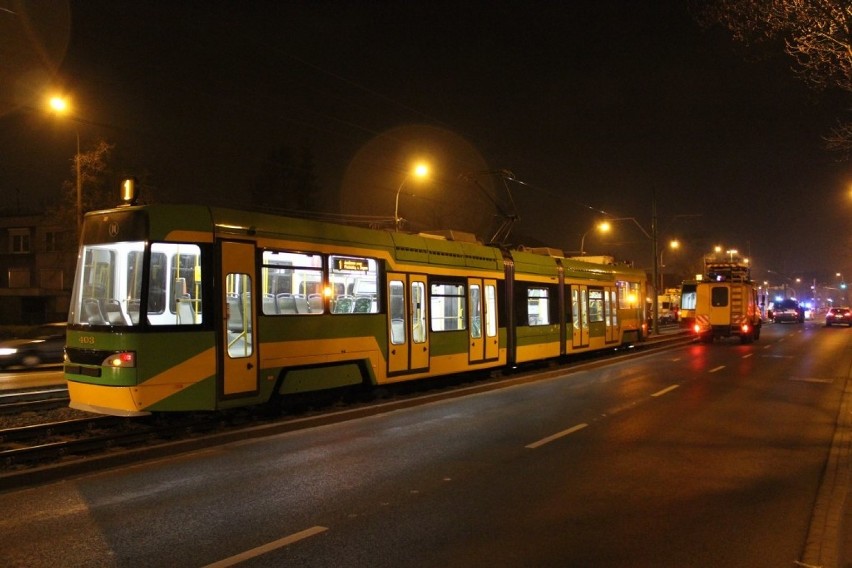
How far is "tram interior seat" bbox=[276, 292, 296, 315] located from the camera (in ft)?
36.5

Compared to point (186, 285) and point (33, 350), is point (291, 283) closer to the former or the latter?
point (186, 285)

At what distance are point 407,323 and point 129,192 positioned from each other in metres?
5.86

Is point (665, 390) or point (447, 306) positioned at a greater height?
point (447, 306)

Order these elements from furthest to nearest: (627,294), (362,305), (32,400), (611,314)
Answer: (627,294) → (611,314) → (32,400) → (362,305)

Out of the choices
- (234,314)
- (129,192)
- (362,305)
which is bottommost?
(234,314)

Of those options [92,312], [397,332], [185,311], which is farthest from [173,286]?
[397,332]

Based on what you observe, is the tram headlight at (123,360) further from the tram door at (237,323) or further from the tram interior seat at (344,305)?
the tram interior seat at (344,305)

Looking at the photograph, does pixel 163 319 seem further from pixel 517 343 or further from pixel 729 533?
pixel 517 343

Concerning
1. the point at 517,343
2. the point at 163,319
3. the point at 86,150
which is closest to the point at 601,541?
the point at 163,319

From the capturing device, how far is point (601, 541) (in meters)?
5.59

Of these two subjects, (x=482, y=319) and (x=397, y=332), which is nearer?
(x=397, y=332)

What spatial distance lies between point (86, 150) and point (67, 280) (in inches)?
Answer: 851

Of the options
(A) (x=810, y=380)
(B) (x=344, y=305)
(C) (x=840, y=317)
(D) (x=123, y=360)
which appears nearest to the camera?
(D) (x=123, y=360)

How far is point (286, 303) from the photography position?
11250mm
